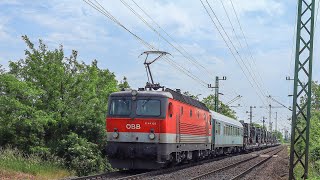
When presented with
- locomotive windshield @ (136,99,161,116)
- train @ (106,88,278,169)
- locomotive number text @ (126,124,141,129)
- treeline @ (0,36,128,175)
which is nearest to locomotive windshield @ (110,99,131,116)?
train @ (106,88,278,169)

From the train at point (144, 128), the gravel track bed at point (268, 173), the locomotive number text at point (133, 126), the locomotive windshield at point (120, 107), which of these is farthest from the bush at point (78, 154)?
the gravel track bed at point (268, 173)

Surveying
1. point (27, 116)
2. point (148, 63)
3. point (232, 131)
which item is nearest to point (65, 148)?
point (27, 116)

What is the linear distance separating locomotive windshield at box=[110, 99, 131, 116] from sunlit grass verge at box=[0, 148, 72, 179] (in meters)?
3.11

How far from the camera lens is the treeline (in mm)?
19438

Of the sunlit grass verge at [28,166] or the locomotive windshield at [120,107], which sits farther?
the locomotive windshield at [120,107]

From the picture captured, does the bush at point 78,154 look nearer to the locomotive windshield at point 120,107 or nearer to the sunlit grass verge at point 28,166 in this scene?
the sunlit grass verge at point 28,166

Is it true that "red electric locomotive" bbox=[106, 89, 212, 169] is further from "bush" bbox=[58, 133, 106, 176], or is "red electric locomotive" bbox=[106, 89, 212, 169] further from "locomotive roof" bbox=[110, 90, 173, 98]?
"bush" bbox=[58, 133, 106, 176]

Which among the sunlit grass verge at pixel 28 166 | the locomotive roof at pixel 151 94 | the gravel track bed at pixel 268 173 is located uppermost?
the locomotive roof at pixel 151 94

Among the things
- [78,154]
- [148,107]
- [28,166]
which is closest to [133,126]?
[148,107]

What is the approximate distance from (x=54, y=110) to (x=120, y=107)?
3.92 meters

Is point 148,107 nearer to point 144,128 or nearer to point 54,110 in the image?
point 144,128

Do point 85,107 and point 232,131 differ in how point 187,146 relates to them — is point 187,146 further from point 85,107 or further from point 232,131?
point 232,131

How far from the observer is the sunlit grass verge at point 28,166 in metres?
15.6

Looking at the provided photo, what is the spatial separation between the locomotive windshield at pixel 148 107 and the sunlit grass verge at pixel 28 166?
153 inches
